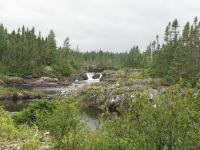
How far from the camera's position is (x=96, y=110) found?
30.4 m

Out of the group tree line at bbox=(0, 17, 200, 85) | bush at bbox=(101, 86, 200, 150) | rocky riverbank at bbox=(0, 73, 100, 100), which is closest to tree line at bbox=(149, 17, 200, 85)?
tree line at bbox=(0, 17, 200, 85)

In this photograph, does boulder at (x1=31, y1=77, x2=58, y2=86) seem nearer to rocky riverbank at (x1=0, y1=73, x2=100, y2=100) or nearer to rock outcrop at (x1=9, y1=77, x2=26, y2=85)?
rocky riverbank at (x1=0, y1=73, x2=100, y2=100)

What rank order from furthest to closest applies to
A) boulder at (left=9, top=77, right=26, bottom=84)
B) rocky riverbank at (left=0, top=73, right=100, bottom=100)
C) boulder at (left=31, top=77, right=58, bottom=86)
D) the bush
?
boulder at (left=31, top=77, right=58, bottom=86)
boulder at (left=9, top=77, right=26, bottom=84)
rocky riverbank at (left=0, top=73, right=100, bottom=100)
the bush

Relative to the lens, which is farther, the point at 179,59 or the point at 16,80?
the point at 16,80

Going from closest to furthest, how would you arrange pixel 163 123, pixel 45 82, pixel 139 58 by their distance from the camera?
1. pixel 163 123
2. pixel 45 82
3. pixel 139 58

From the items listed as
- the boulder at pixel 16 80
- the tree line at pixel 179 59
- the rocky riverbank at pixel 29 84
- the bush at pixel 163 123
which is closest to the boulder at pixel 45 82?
the rocky riverbank at pixel 29 84

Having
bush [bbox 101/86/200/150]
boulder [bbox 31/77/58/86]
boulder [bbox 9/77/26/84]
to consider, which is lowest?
boulder [bbox 31/77/58/86]

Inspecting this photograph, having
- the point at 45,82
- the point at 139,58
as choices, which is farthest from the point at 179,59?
the point at 139,58

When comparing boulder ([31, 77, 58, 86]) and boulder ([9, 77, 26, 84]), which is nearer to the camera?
boulder ([9, 77, 26, 84])

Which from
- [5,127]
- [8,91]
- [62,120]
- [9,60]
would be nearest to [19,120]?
[5,127]

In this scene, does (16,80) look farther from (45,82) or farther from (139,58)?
(139,58)

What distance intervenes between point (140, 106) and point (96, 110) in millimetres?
24970

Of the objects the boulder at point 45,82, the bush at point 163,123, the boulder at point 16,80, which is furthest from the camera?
the boulder at point 45,82

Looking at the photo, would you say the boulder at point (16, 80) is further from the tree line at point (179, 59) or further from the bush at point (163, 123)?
the bush at point (163, 123)
